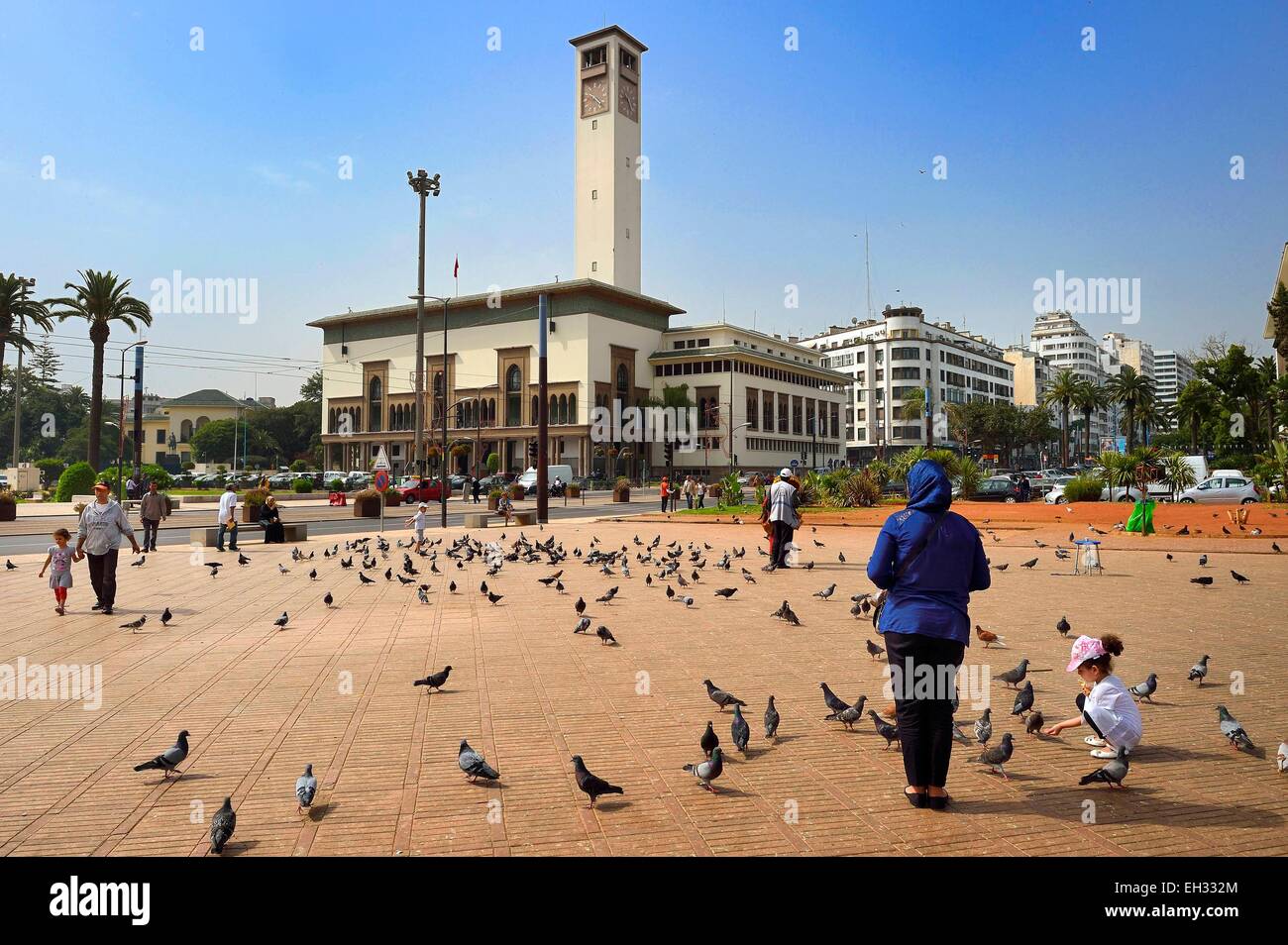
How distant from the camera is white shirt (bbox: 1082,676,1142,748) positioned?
515 centimetres

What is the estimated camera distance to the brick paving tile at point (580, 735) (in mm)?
4160

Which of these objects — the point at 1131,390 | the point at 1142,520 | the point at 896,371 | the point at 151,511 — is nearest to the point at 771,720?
the point at 151,511

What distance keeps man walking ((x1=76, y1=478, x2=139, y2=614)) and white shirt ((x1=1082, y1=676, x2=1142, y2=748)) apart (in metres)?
10.8

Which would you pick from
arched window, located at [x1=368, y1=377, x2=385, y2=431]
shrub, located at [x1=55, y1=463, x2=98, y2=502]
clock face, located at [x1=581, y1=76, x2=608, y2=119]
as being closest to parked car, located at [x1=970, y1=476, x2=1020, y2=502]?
shrub, located at [x1=55, y1=463, x2=98, y2=502]

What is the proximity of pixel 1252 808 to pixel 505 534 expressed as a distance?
21.8 m

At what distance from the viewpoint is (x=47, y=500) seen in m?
48.9

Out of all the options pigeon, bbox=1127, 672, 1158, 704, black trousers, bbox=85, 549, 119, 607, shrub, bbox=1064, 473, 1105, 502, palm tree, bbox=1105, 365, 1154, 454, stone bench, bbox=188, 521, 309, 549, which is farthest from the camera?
palm tree, bbox=1105, 365, 1154, 454

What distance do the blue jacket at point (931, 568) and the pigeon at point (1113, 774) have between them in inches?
41.3

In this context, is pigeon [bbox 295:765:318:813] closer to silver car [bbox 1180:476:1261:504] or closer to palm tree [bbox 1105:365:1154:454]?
silver car [bbox 1180:476:1261:504]

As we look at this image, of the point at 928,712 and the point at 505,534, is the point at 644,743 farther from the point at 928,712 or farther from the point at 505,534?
the point at 505,534

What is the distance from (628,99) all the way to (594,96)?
A: 136 inches

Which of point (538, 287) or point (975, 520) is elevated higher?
point (538, 287)

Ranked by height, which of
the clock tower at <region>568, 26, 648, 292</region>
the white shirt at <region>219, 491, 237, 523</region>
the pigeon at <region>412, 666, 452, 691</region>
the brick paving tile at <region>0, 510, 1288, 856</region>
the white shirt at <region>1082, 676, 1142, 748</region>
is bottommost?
the brick paving tile at <region>0, 510, 1288, 856</region>
